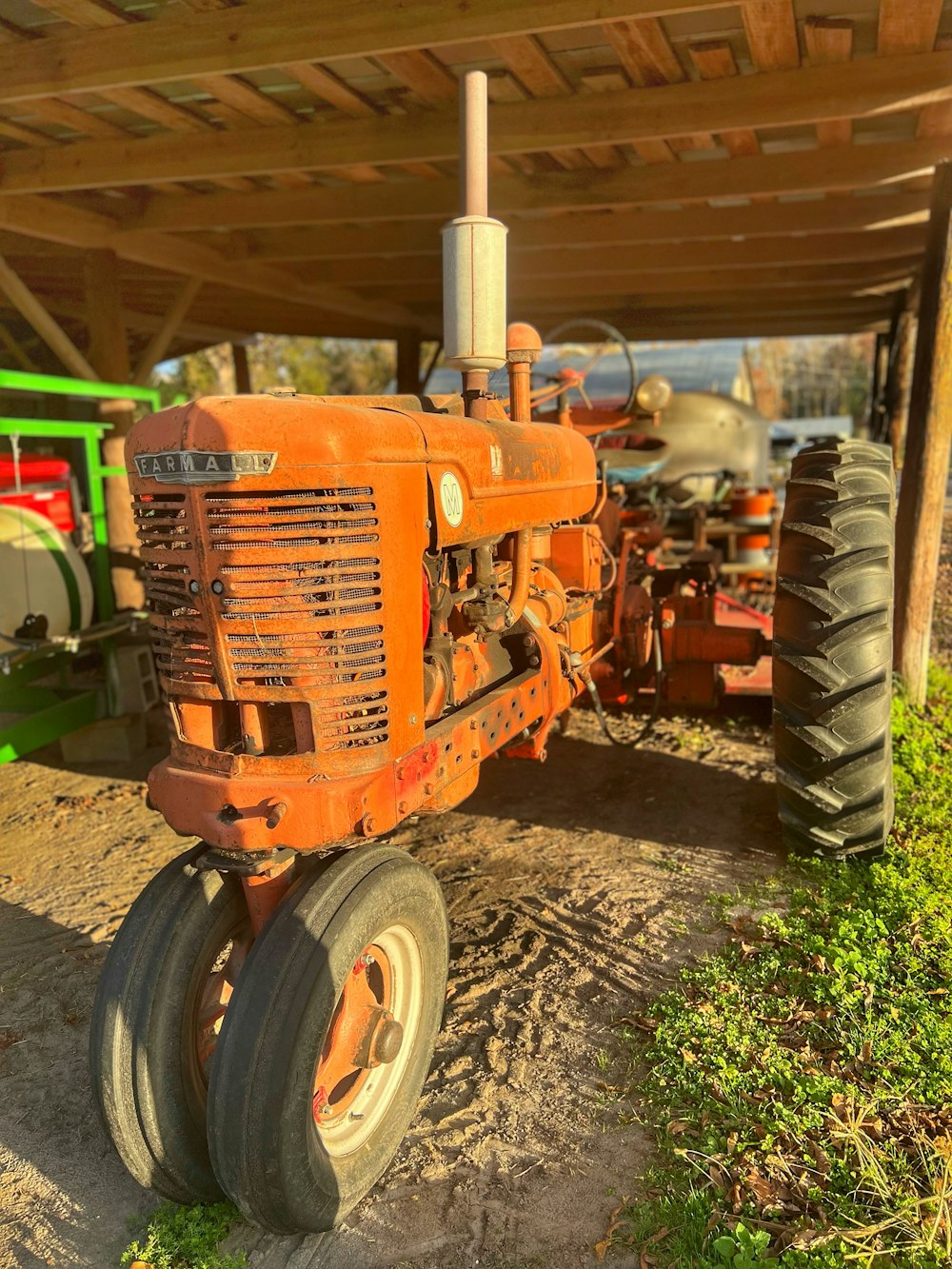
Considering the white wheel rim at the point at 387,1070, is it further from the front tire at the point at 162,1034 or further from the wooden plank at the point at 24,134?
the wooden plank at the point at 24,134

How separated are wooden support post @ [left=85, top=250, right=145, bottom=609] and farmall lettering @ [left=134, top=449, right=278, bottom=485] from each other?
4.26 metres

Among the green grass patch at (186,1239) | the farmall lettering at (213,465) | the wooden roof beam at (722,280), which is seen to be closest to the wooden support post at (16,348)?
the wooden roof beam at (722,280)

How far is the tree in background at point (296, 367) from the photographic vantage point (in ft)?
79.8

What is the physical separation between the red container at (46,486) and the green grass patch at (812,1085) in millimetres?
4064

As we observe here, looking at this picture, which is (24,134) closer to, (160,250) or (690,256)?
(160,250)

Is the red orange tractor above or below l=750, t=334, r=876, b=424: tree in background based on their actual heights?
below

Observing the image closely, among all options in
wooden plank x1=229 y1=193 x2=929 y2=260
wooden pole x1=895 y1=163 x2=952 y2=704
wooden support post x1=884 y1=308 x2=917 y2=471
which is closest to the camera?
wooden pole x1=895 y1=163 x2=952 y2=704

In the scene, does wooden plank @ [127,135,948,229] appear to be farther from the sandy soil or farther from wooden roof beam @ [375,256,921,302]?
the sandy soil

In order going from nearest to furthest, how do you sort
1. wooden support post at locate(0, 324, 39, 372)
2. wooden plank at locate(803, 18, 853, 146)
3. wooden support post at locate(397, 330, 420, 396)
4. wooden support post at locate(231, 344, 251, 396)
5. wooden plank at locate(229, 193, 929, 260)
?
wooden plank at locate(803, 18, 853, 146), wooden plank at locate(229, 193, 929, 260), wooden support post at locate(0, 324, 39, 372), wooden support post at locate(397, 330, 420, 396), wooden support post at locate(231, 344, 251, 396)

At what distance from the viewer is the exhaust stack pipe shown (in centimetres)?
273

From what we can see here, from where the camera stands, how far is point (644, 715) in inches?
216

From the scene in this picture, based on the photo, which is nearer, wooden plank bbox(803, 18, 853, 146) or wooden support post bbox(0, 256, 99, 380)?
wooden plank bbox(803, 18, 853, 146)

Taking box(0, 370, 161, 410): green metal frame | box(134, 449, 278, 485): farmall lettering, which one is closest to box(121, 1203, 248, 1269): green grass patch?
box(134, 449, 278, 485): farmall lettering

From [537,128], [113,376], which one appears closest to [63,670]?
[113,376]
